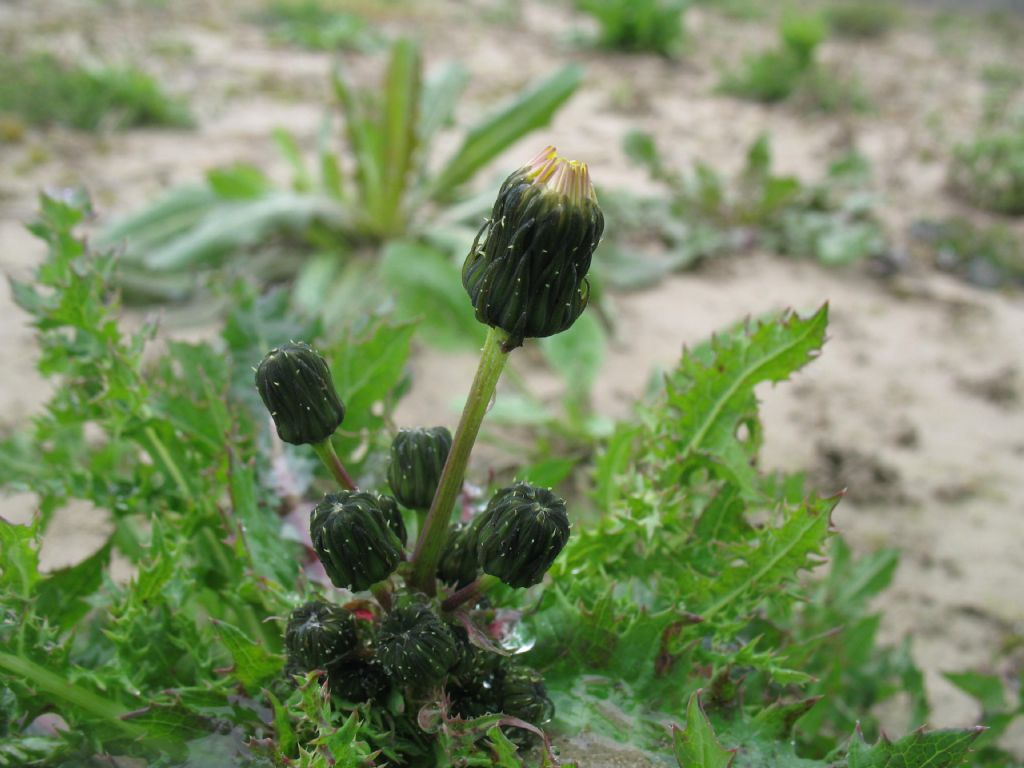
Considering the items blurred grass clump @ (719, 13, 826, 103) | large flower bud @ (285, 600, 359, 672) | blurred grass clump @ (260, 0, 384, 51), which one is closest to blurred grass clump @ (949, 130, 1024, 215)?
blurred grass clump @ (719, 13, 826, 103)

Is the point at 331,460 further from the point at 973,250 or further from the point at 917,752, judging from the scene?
the point at 973,250

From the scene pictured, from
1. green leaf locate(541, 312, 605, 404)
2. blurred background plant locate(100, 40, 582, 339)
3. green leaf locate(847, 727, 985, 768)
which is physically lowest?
green leaf locate(847, 727, 985, 768)

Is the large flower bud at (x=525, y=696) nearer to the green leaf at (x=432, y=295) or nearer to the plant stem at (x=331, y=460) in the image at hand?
the plant stem at (x=331, y=460)

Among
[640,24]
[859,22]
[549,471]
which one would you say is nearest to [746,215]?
[549,471]

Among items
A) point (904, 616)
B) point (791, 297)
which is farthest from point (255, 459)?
point (791, 297)

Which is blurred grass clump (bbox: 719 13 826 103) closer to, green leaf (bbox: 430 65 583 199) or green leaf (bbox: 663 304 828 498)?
green leaf (bbox: 430 65 583 199)
